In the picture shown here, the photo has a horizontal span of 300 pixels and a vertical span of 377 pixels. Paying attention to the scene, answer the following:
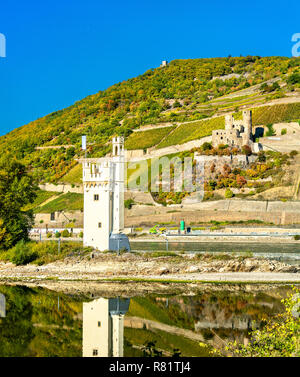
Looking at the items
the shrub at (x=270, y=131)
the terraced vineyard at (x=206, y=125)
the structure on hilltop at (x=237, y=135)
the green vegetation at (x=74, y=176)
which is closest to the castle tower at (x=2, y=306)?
the structure on hilltop at (x=237, y=135)

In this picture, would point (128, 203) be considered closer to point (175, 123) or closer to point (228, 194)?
point (228, 194)

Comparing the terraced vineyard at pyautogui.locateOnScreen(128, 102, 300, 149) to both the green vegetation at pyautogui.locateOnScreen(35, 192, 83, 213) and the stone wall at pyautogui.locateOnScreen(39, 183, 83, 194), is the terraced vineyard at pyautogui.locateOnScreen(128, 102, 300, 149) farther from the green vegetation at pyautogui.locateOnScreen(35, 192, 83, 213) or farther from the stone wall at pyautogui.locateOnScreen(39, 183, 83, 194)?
the green vegetation at pyautogui.locateOnScreen(35, 192, 83, 213)

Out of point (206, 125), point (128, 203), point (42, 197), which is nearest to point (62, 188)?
point (42, 197)

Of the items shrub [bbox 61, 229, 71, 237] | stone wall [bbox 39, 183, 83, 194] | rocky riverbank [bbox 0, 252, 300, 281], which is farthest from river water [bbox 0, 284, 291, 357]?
stone wall [bbox 39, 183, 83, 194]

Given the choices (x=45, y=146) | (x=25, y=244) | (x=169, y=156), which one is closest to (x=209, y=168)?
(x=169, y=156)

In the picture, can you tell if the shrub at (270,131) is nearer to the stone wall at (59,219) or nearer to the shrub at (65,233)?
the stone wall at (59,219)

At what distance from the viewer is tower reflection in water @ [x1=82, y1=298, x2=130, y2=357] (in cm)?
1599

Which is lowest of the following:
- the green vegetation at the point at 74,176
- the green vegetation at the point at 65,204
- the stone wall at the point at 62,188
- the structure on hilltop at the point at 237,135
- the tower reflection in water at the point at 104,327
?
the tower reflection in water at the point at 104,327

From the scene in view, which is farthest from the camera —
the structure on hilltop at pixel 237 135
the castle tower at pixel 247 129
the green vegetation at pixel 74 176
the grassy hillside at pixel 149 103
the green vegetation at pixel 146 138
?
the grassy hillside at pixel 149 103

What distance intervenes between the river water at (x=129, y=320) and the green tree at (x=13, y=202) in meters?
7.33

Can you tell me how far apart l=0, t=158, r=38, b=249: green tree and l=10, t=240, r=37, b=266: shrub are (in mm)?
1492

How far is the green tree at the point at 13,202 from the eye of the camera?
31053mm
